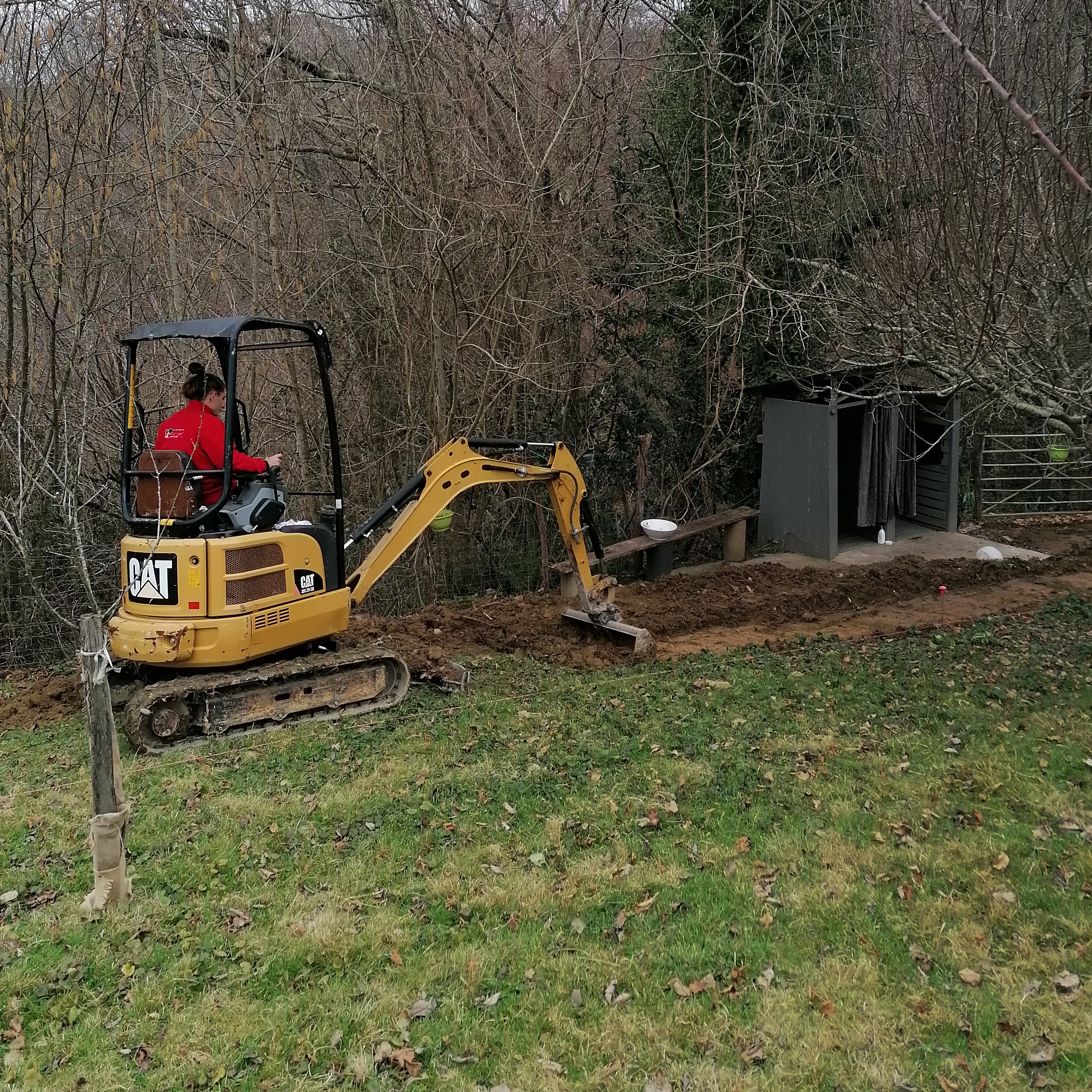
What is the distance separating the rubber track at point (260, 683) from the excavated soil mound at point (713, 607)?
0.64m

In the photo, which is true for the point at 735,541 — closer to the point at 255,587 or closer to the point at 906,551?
the point at 906,551

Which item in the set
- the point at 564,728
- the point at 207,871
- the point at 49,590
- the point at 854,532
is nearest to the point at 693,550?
the point at 854,532

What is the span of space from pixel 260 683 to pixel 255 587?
76 cm

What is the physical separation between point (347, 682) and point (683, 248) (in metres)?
8.77

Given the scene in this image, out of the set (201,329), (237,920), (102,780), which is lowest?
(237,920)

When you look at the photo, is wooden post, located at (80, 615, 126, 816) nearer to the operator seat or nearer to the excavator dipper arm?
the operator seat

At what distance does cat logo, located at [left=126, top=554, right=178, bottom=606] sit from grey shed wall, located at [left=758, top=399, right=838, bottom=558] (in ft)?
28.2

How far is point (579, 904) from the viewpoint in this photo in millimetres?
4543

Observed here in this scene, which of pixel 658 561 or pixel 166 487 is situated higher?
pixel 166 487

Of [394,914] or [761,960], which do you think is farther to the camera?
[394,914]

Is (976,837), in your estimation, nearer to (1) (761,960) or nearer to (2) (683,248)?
(1) (761,960)

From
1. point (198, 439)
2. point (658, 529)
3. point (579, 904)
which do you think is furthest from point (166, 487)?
point (658, 529)

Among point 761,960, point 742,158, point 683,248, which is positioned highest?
point 742,158

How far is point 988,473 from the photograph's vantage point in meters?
16.2
